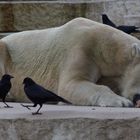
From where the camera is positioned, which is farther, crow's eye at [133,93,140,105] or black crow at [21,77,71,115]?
crow's eye at [133,93,140,105]

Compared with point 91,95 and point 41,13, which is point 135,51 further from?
point 41,13

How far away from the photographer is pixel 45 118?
198 inches

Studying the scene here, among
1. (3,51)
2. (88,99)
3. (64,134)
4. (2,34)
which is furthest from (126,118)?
(2,34)

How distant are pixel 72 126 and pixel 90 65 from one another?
8.00 ft

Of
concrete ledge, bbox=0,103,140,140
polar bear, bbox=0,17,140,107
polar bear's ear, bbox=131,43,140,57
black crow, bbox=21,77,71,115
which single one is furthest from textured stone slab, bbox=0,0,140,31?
concrete ledge, bbox=0,103,140,140

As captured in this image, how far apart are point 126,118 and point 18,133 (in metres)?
0.76

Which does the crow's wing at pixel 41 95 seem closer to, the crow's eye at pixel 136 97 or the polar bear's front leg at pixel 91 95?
the polar bear's front leg at pixel 91 95

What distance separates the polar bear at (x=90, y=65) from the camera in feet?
23.4

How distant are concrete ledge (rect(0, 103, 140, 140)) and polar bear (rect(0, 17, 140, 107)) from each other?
166 cm

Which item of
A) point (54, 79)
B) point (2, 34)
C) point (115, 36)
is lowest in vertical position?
point (2, 34)

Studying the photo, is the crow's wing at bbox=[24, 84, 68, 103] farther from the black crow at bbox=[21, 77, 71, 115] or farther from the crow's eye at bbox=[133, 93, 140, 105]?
the crow's eye at bbox=[133, 93, 140, 105]

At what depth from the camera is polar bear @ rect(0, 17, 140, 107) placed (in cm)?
712

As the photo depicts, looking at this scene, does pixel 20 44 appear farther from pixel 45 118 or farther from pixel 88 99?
pixel 45 118

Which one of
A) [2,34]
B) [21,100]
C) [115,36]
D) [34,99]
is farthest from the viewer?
[2,34]
